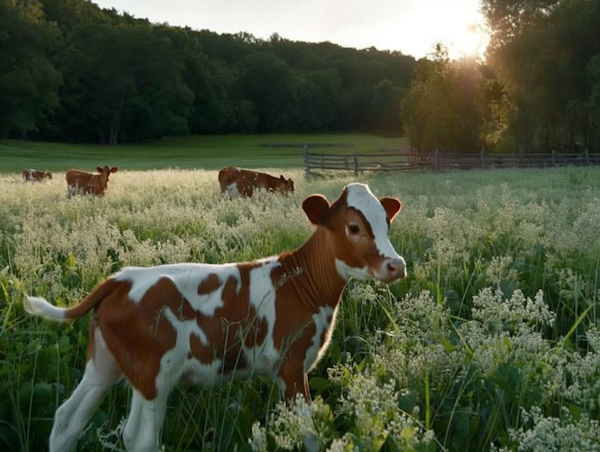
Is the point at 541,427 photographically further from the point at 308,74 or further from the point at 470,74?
the point at 308,74

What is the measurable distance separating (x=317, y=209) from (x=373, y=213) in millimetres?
340

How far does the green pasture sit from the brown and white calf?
3301cm

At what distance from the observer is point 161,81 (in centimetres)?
8619

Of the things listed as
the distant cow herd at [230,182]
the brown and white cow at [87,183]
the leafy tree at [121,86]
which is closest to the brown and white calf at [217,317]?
the distant cow herd at [230,182]

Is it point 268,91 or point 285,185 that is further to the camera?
point 268,91

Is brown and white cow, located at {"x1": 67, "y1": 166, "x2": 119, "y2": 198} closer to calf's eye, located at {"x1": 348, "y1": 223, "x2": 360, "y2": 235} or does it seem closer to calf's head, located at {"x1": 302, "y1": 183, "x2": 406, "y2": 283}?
calf's head, located at {"x1": 302, "y1": 183, "x2": 406, "y2": 283}

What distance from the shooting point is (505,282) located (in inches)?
221

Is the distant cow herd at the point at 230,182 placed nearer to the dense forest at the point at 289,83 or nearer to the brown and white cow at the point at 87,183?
the brown and white cow at the point at 87,183

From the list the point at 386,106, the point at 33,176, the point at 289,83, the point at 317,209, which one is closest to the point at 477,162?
the point at 33,176

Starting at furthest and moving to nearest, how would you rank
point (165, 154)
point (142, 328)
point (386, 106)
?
point (386, 106)
point (165, 154)
point (142, 328)

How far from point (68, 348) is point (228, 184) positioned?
15.2 m

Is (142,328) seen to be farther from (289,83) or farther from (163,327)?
(289,83)

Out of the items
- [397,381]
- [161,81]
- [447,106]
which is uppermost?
[161,81]

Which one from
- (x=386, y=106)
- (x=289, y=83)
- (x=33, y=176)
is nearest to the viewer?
(x=33, y=176)
